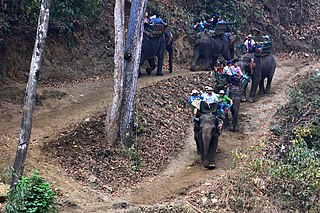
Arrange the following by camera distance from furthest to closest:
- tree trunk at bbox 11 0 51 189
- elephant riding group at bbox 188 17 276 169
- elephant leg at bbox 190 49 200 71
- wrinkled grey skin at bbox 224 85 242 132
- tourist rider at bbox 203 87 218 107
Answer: elephant leg at bbox 190 49 200 71, wrinkled grey skin at bbox 224 85 242 132, tourist rider at bbox 203 87 218 107, elephant riding group at bbox 188 17 276 169, tree trunk at bbox 11 0 51 189

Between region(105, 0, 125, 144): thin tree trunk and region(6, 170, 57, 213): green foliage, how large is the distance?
431 cm

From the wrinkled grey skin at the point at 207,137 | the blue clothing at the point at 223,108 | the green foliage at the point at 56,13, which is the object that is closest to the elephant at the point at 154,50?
the green foliage at the point at 56,13

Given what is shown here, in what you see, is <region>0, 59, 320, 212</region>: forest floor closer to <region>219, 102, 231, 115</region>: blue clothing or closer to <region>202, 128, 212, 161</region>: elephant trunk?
<region>202, 128, 212, 161</region>: elephant trunk

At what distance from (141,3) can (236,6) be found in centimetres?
1559

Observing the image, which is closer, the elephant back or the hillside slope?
the hillside slope

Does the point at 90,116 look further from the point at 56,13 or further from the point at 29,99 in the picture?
the point at 29,99

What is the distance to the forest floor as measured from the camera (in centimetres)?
1097

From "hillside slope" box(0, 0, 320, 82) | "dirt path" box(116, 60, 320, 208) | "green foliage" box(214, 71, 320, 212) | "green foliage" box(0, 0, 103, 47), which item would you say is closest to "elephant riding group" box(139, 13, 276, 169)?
"dirt path" box(116, 60, 320, 208)

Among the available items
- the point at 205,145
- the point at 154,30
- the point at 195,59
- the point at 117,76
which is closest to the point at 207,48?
the point at 195,59

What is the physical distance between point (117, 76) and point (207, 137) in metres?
2.77

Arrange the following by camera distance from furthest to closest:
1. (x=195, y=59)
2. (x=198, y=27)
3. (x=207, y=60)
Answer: (x=198, y=27) → (x=207, y=60) → (x=195, y=59)

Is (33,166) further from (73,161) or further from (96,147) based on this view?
(96,147)

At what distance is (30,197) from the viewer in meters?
9.00

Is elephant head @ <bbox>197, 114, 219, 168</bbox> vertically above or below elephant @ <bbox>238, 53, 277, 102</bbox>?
below
